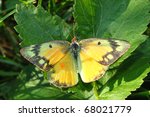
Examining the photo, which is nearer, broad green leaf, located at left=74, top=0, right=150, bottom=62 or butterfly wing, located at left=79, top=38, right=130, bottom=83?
butterfly wing, located at left=79, top=38, right=130, bottom=83

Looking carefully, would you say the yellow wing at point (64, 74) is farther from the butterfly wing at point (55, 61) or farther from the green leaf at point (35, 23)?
the green leaf at point (35, 23)

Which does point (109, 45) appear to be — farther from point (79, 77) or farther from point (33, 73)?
point (33, 73)

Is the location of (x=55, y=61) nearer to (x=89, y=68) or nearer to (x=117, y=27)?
(x=89, y=68)

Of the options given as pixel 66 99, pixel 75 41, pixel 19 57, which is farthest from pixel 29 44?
pixel 19 57

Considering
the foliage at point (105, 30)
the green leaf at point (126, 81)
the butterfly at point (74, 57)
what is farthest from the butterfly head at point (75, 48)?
the green leaf at point (126, 81)

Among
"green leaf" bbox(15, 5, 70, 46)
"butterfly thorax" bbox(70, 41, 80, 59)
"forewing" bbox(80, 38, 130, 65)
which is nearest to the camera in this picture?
"forewing" bbox(80, 38, 130, 65)

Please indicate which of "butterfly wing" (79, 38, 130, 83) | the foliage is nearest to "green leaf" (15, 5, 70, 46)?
the foliage

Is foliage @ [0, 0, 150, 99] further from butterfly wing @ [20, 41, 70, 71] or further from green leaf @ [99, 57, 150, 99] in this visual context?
butterfly wing @ [20, 41, 70, 71]
